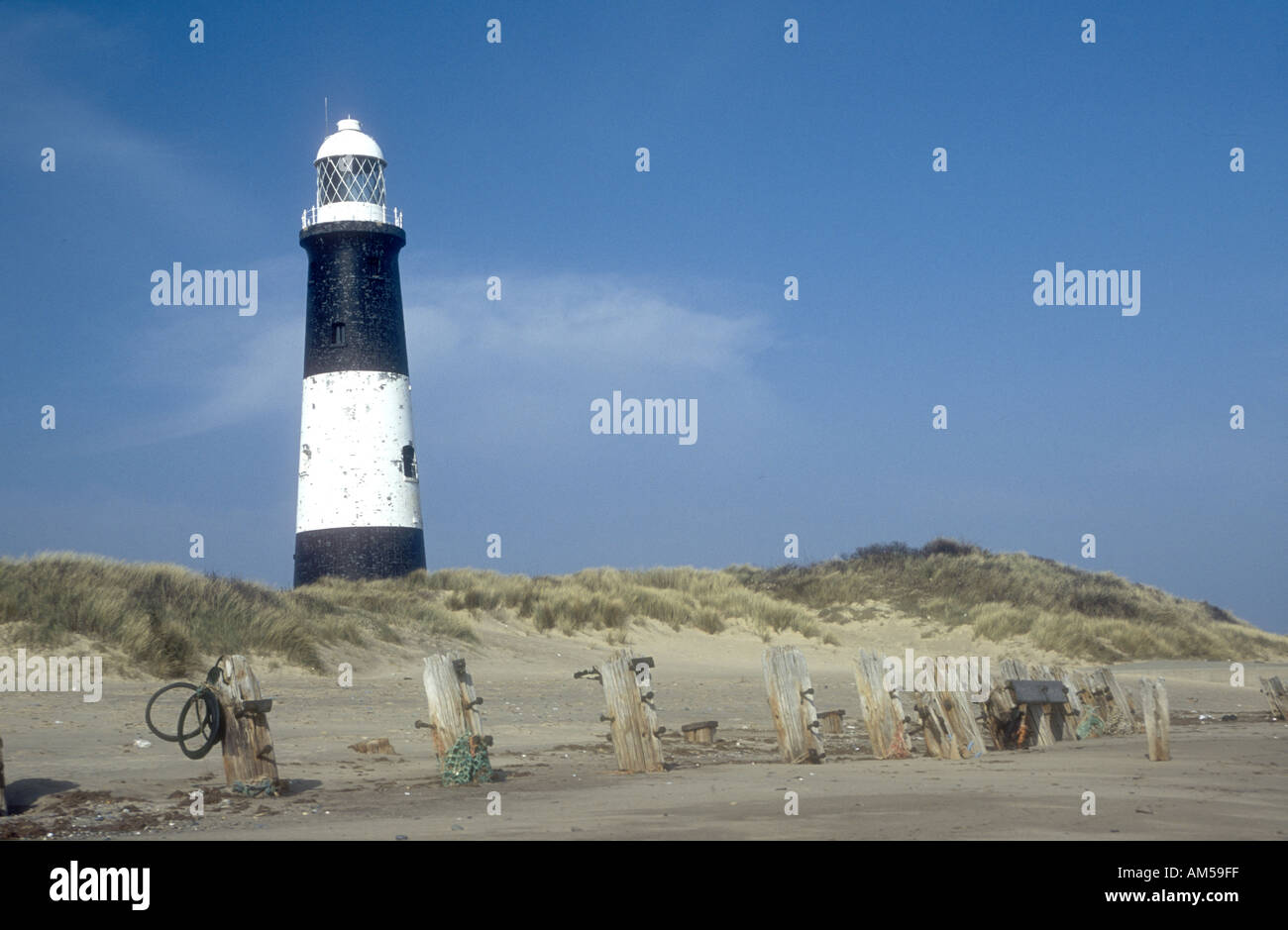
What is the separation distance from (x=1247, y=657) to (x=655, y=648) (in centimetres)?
1645

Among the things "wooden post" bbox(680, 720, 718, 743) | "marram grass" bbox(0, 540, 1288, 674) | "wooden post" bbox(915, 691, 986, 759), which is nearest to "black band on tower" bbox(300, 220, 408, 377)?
"marram grass" bbox(0, 540, 1288, 674)

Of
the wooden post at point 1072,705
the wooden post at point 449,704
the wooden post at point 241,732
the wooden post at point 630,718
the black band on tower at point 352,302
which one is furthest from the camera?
the black band on tower at point 352,302

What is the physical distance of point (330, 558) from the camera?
2753 centimetres

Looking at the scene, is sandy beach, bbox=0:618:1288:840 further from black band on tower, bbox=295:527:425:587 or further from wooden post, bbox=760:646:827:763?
black band on tower, bbox=295:527:425:587

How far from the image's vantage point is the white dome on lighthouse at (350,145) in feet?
95.9

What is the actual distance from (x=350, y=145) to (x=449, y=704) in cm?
2249

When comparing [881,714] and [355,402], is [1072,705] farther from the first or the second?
[355,402]

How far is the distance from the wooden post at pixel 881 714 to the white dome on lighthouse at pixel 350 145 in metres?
22.1

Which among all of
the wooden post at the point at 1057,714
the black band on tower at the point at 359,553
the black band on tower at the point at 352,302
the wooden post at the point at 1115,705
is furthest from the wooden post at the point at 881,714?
the black band on tower at the point at 352,302

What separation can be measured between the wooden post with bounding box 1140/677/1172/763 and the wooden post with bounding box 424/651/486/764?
5750mm

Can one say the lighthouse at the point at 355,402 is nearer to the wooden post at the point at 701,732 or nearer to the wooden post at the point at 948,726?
the wooden post at the point at 701,732

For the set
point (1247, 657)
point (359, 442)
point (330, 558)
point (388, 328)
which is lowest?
point (1247, 657)
